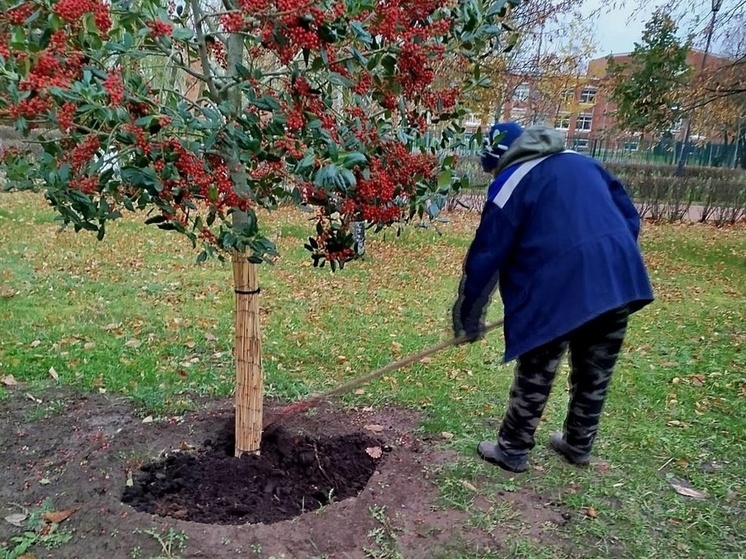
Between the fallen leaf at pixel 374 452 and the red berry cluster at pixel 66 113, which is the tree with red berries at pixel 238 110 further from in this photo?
the fallen leaf at pixel 374 452

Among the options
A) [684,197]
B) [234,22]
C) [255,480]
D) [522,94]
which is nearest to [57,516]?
[255,480]

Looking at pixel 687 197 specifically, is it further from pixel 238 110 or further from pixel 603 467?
pixel 238 110

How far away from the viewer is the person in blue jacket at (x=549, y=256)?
2.91 m

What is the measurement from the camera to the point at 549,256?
2.95 m

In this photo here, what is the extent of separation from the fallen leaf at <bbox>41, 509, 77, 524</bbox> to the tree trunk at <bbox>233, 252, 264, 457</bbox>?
2.68ft

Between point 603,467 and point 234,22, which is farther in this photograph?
point 603,467

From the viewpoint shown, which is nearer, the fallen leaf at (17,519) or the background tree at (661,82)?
the fallen leaf at (17,519)

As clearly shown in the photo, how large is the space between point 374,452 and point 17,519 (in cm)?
171

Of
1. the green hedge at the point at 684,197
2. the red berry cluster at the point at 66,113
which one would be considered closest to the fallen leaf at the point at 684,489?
the red berry cluster at the point at 66,113

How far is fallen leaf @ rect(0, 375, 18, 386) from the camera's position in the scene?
4.38 meters

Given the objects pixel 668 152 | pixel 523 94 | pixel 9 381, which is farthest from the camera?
pixel 668 152

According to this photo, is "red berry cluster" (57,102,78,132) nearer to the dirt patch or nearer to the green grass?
the dirt patch

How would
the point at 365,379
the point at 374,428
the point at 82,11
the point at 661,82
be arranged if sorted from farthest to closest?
the point at 661,82 → the point at 374,428 → the point at 365,379 → the point at 82,11

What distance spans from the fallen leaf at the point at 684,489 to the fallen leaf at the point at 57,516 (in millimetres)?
2919
